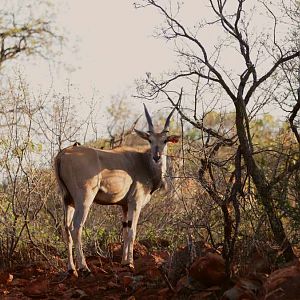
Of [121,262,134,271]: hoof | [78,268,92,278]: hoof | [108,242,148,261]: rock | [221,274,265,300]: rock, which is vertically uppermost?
[108,242,148,261]: rock

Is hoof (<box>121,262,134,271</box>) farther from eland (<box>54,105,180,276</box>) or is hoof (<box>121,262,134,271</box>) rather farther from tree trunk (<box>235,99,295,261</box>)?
tree trunk (<box>235,99,295,261</box>)

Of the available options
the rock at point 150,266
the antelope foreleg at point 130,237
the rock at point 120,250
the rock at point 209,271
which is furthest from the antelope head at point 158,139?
the rock at point 209,271

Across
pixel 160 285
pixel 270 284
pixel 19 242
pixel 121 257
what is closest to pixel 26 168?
pixel 19 242

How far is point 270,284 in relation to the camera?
5.06 m

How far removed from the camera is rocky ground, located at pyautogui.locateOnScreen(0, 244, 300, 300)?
17.1 feet

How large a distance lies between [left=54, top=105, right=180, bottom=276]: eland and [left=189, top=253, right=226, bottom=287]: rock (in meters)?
1.95

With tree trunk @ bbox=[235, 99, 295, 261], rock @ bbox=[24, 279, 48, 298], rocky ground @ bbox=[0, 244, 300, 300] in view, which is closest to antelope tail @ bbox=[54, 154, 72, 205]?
rocky ground @ bbox=[0, 244, 300, 300]

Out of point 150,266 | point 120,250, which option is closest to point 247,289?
point 150,266

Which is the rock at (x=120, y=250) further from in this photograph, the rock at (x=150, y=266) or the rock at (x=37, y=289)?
the rock at (x=37, y=289)

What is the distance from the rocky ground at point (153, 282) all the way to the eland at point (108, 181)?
0.41 metres

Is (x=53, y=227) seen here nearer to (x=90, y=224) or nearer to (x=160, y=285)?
(x=90, y=224)

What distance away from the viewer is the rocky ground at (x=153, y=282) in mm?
5211

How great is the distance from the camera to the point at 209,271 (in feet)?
19.7

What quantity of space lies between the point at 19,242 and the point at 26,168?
102cm
